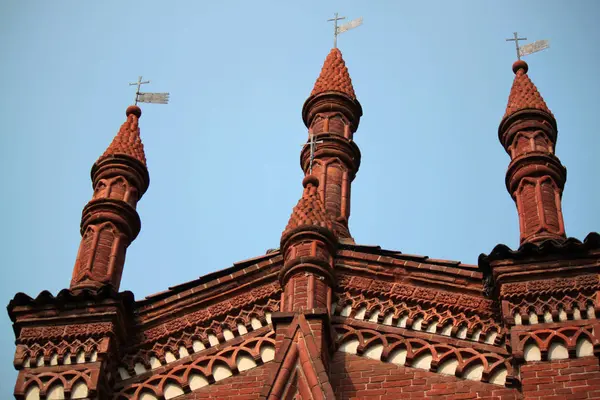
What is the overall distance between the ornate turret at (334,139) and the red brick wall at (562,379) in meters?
4.98

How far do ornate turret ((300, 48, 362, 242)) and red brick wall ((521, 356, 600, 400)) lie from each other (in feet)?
16.4

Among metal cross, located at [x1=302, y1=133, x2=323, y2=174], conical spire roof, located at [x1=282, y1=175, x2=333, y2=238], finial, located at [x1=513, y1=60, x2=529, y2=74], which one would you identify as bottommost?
conical spire roof, located at [x1=282, y1=175, x2=333, y2=238]

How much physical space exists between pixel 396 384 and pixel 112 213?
18.3 ft

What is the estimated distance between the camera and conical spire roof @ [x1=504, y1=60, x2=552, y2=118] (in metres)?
22.4

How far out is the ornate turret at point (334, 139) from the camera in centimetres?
2317

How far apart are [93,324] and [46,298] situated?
83 centimetres

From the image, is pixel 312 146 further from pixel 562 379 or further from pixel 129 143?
pixel 562 379

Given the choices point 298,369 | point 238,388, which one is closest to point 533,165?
point 298,369

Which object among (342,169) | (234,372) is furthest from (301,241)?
(342,169)

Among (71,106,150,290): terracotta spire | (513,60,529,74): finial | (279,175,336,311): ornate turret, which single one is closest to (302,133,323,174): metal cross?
(279,175,336,311): ornate turret

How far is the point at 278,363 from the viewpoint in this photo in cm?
1839

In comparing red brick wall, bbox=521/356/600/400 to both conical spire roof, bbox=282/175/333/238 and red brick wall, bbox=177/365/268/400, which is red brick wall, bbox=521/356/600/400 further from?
conical spire roof, bbox=282/175/333/238

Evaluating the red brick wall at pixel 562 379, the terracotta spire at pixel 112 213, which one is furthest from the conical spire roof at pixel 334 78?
the red brick wall at pixel 562 379

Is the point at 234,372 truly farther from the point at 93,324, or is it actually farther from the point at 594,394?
the point at 594,394
